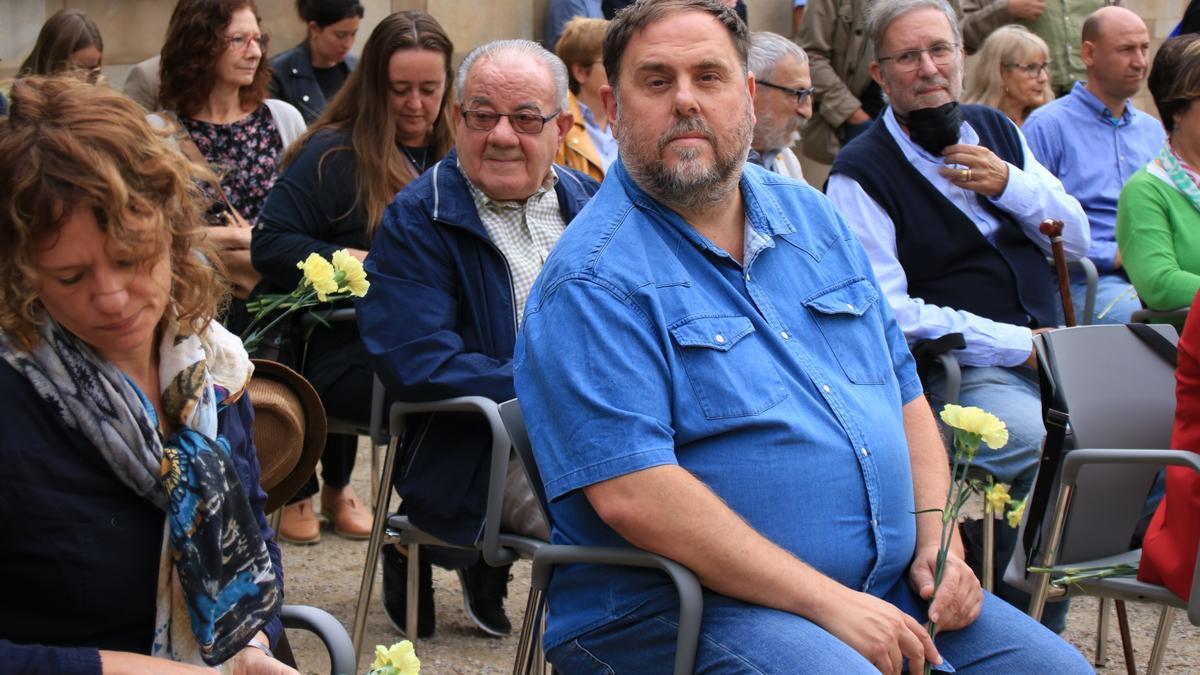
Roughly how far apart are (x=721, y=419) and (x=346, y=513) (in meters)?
3.23

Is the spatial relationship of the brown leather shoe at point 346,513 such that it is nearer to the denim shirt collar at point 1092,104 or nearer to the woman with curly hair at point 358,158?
the woman with curly hair at point 358,158

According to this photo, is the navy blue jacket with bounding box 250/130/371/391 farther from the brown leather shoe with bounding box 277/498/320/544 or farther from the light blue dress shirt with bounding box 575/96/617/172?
the light blue dress shirt with bounding box 575/96/617/172

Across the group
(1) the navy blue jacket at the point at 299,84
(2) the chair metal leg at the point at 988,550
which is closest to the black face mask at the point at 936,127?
(2) the chair metal leg at the point at 988,550

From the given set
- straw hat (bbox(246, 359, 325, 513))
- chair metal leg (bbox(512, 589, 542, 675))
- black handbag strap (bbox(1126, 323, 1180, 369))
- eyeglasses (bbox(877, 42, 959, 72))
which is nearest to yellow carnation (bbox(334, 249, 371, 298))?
straw hat (bbox(246, 359, 325, 513))

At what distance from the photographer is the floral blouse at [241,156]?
5.43 meters

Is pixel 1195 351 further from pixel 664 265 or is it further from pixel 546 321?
pixel 546 321

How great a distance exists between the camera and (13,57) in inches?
284

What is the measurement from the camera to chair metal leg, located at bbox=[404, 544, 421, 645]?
4.38 metres

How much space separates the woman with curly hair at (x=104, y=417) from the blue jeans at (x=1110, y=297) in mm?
4008

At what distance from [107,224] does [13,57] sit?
5723 mm

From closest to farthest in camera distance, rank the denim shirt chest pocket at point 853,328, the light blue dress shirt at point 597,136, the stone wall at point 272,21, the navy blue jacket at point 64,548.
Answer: the navy blue jacket at point 64,548
the denim shirt chest pocket at point 853,328
the light blue dress shirt at point 597,136
the stone wall at point 272,21

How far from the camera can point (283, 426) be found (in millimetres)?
3365

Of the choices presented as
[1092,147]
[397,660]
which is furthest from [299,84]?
[397,660]

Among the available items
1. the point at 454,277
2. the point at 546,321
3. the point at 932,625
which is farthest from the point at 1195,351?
the point at 454,277
